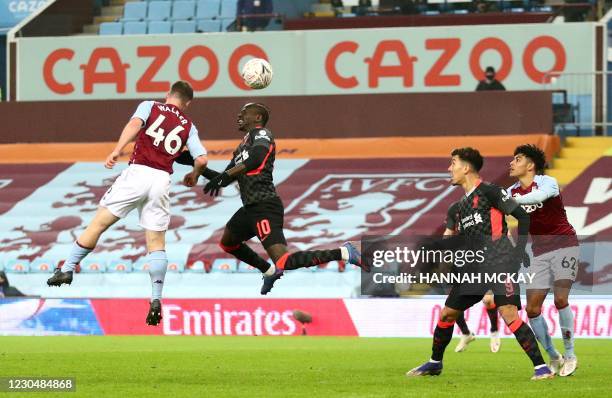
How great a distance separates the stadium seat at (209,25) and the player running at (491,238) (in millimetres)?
17683

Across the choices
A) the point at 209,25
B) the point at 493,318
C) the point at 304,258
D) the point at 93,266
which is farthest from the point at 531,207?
the point at 209,25

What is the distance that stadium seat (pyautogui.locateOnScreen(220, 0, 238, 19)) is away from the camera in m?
28.7

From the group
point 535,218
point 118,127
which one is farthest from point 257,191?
point 118,127

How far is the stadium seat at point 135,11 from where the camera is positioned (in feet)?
96.4

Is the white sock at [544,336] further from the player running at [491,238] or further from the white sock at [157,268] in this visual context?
the white sock at [157,268]

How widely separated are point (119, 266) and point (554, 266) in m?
11.4

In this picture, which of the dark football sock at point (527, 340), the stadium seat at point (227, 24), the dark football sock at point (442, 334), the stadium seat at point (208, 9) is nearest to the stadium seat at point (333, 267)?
the stadium seat at point (227, 24)

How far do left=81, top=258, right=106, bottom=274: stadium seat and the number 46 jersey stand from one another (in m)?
10.5

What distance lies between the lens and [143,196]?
12055mm

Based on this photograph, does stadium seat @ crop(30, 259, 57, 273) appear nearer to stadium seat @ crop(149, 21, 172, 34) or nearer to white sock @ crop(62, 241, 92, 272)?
stadium seat @ crop(149, 21, 172, 34)

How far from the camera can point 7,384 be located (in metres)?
10.2

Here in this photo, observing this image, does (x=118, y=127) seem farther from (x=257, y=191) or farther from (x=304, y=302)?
(x=257, y=191)

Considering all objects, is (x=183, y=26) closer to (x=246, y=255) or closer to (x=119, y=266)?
(x=119, y=266)

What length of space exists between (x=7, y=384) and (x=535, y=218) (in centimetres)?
A: 480
